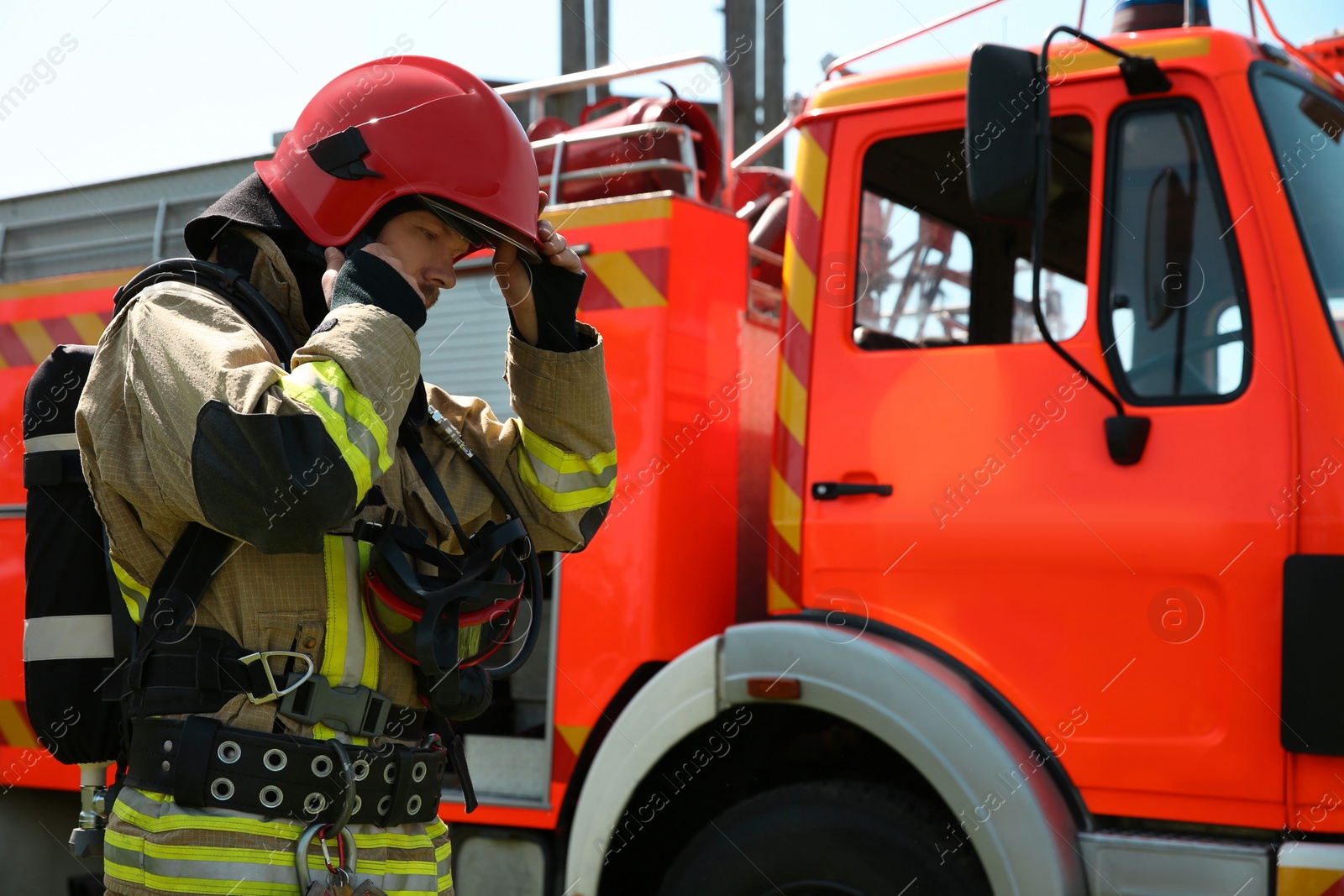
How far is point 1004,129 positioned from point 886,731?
1307 mm

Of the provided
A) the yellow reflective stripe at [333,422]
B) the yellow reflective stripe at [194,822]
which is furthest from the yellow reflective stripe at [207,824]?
the yellow reflective stripe at [333,422]

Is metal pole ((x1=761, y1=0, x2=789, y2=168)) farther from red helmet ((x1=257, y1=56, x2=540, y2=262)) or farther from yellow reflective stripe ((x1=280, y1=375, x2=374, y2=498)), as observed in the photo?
yellow reflective stripe ((x1=280, y1=375, x2=374, y2=498))

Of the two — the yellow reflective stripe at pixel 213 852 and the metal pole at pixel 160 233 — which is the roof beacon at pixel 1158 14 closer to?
the yellow reflective stripe at pixel 213 852

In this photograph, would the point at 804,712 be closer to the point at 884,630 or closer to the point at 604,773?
the point at 884,630

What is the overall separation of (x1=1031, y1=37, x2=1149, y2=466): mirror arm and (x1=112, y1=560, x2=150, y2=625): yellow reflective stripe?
171 centimetres

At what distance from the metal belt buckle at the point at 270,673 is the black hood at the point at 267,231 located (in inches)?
22.3

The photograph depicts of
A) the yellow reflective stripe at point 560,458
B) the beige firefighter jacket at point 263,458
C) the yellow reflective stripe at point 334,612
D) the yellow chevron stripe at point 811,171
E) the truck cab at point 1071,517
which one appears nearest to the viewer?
the beige firefighter jacket at point 263,458

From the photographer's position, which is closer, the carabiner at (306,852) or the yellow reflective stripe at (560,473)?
the carabiner at (306,852)

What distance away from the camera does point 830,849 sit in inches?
104

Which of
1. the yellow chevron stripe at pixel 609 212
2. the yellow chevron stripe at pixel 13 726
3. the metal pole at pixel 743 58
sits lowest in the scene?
the yellow chevron stripe at pixel 13 726

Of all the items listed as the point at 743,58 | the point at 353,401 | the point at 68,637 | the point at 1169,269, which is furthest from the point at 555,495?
the point at 743,58

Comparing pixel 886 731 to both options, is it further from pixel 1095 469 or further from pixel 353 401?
pixel 353 401

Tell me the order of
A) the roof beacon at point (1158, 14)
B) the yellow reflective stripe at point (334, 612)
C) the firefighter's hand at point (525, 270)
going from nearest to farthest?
the yellow reflective stripe at point (334, 612), the firefighter's hand at point (525, 270), the roof beacon at point (1158, 14)

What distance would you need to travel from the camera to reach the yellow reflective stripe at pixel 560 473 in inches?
83.4
